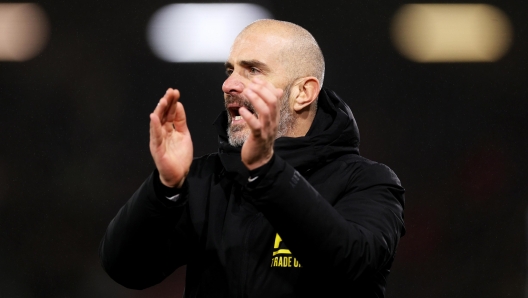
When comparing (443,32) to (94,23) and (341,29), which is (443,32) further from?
(94,23)

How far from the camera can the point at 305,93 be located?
1436 mm

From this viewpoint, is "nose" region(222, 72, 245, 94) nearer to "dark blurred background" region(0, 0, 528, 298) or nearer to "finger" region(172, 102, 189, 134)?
"finger" region(172, 102, 189, 134)

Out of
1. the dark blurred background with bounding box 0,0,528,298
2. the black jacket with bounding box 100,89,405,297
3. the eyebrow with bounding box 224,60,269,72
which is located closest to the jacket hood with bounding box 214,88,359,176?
the black jacket with bounding box 100,89,405,297

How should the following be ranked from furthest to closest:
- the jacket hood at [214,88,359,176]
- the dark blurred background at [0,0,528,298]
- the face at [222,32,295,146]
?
1. the dark blurred background at [0,0,528,298]
2. the face at [222,32,295,146]
3. the jacket hood at [214,88,359,176]

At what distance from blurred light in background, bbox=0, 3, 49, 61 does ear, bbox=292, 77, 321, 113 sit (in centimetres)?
116

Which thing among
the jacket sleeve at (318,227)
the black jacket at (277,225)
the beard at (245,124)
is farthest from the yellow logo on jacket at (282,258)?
the beard at (245,124)

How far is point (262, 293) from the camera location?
3.74 ft

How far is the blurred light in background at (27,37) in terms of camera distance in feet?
7.40

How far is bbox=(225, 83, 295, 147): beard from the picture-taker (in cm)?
133

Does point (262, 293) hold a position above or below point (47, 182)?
above

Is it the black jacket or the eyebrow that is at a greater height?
the eyebrow

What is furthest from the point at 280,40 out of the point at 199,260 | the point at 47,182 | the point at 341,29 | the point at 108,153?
the point at 47,182

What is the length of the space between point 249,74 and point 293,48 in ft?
0.40

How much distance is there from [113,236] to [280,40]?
523 mm
